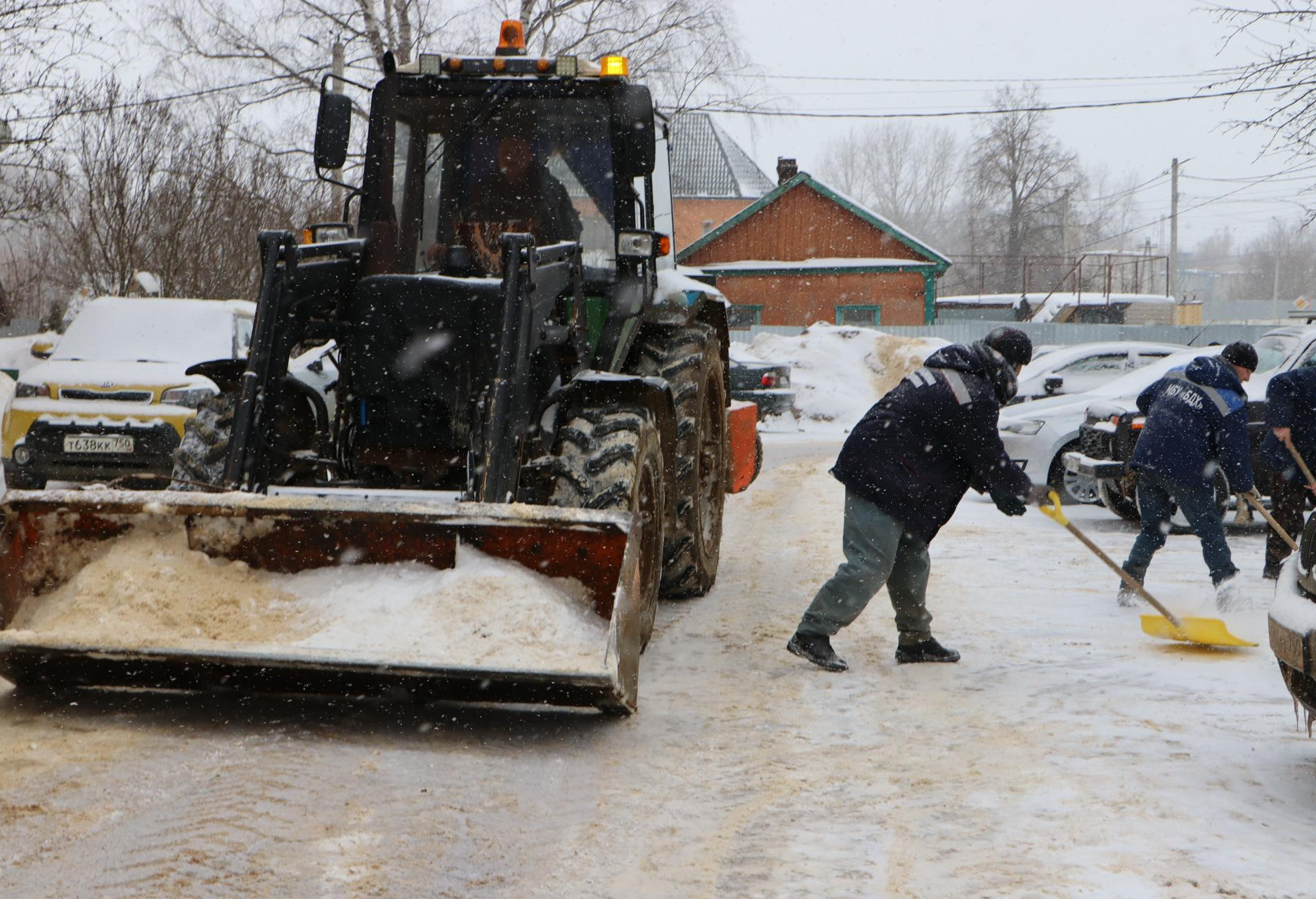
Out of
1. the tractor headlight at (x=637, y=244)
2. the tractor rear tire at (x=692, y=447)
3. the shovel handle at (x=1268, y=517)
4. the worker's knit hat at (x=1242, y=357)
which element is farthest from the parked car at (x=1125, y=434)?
the tractor headlight at (x=637, y=244)

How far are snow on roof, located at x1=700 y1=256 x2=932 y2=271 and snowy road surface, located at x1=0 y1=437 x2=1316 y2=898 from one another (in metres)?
29.2

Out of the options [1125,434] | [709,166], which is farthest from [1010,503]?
[709,166]

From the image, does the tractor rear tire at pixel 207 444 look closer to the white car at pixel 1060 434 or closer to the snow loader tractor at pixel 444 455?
the snow loader tractor at pixel 444 455

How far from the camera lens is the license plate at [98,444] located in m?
10.3

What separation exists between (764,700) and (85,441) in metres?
7.05

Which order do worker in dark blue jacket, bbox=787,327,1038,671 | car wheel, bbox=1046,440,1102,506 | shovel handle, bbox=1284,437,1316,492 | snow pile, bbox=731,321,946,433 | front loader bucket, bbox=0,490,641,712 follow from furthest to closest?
snow pile, bbox=731,321,946,433 → car wheel, bbox=1046,440,1102,506 → shovel handle, bbox=1284,437,1316,492 → worker in dark blue jacket, bbox=787,327,1038,671 → front loader bucket, bbox=0,490,641,712

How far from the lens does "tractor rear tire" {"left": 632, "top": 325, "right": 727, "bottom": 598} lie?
22.6ft

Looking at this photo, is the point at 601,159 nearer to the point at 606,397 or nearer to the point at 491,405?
the point at 606,397

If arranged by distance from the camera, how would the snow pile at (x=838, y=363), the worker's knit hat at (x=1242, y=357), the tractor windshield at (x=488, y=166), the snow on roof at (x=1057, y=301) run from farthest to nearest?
1. the snow on roof at (x=1057, y=301)
2. the snow pile at (x=838, y=363)
3. the worker's knit hat at (x=1242, y=357)
4. the tractor windshield at (x=488, y=166)

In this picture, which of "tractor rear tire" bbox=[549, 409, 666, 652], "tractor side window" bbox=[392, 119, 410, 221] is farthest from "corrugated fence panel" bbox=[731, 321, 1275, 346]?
"tractor rear tire" bbox=[549, 409, 666, 652]

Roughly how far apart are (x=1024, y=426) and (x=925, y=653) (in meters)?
6.39

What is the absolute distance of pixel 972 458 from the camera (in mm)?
5898

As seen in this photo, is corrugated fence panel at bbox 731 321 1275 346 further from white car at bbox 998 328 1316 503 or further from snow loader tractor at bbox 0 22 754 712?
snow loader tractor at bbox 0 22 754 712

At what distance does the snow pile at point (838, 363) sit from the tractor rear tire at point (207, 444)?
18.1 m
